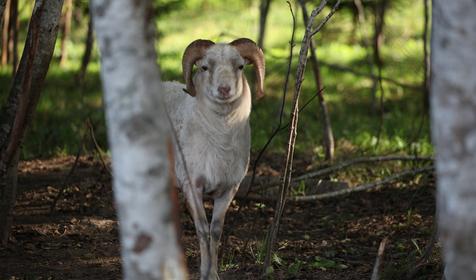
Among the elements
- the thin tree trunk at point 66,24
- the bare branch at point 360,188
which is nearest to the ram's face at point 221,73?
the bare branch at point 360,188

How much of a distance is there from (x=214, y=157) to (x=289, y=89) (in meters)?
6.93

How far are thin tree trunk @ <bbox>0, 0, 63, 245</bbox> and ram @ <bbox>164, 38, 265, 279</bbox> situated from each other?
0.93 m

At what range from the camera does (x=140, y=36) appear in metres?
3.55

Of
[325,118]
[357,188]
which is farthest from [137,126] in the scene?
[325,118]

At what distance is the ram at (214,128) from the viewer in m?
6.13

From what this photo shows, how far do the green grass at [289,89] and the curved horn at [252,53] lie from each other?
5.00ft

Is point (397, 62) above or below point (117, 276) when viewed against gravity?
above

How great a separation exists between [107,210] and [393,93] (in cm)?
686

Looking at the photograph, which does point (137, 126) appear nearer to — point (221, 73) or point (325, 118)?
point (221, 73)

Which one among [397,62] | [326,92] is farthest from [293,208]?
[397,62]

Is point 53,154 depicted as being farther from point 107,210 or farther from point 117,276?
point 117,276

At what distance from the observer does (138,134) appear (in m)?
3.52

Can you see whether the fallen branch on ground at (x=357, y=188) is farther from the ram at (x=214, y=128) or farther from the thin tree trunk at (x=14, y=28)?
the thin tree trunk at (x=14, y=28)

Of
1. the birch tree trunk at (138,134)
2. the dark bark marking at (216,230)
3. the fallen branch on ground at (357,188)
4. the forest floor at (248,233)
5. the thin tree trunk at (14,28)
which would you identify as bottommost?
the forest floor at (248,233)
